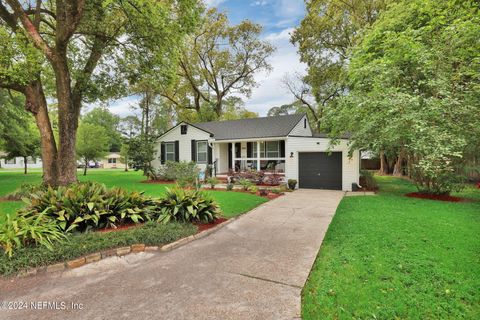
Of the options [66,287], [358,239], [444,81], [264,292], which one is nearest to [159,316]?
[264,292]

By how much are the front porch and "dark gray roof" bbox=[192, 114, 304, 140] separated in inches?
19.8

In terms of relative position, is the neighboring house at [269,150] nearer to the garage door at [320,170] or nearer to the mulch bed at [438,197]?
the garage door at [320,170]

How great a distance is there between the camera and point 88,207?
5160mm

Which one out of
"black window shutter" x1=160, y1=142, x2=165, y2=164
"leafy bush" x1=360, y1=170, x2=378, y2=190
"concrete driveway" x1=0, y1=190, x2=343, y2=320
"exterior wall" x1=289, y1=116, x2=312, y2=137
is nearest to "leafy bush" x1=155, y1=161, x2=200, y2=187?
"black window shutter" x1=160, y1=142, x2=165, y2=164

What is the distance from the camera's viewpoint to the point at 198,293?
304cm

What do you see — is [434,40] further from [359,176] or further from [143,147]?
[143,147]

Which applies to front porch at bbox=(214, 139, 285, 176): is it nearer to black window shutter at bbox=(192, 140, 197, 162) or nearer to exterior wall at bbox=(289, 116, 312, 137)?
exterior wall at bbox=(289, 116, 312, 137)

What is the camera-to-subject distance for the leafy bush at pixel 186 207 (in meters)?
5.74

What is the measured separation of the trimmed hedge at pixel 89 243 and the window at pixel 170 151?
1289 cm

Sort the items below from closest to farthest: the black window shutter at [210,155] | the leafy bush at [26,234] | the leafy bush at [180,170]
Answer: the leafy bush at [26,234] → the leafy bush at [180,170] → the black window shutter at [210,155]

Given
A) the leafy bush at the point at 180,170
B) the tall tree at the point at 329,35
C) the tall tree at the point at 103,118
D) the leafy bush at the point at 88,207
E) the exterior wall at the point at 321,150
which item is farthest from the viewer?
the tall tree at the point at 103,118

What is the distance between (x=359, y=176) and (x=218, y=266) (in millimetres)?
11304

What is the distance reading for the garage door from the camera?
12.8 metres

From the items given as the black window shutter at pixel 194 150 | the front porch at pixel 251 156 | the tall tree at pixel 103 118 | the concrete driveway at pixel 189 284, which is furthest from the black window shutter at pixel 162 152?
the tall tree at pixel 103 118
